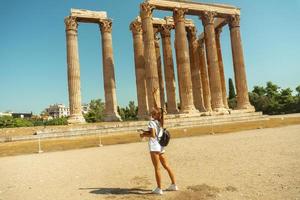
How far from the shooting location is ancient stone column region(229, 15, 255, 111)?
46.1 m

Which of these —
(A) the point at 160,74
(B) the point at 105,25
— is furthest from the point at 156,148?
(A) the point at 160,74

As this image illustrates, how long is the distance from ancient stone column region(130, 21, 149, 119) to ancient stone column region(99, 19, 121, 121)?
377cm

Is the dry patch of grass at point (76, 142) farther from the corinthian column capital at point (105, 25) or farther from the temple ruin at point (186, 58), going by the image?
the corinthian column capital at point (105, 25)

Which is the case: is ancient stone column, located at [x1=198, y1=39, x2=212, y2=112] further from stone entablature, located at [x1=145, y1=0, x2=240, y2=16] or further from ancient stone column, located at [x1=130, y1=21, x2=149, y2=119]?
ancient stone column, located at [x1=130, y1=21, x2=149, y2=119]

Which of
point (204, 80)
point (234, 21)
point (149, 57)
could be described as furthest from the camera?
point (204, 80)

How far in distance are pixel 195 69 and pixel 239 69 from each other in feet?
25.4

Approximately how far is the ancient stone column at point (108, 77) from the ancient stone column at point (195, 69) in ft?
46.5

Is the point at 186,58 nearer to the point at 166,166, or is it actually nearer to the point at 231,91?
Result: the point at 166,166

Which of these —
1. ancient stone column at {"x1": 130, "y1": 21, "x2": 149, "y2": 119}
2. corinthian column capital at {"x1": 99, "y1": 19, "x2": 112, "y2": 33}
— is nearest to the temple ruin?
ancient stone column at {"x1": 130, "y1": 21, "x2": 149, "y2": 119}

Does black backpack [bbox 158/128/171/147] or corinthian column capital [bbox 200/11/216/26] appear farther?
corinthian column capital [bbox 200/11/216/26]

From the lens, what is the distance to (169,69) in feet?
157

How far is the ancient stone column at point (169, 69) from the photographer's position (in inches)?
1848

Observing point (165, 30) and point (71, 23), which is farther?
point (165, 30)

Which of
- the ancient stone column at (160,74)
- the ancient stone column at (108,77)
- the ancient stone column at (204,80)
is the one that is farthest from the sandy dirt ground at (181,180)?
the ancient stone column at (204,80)
